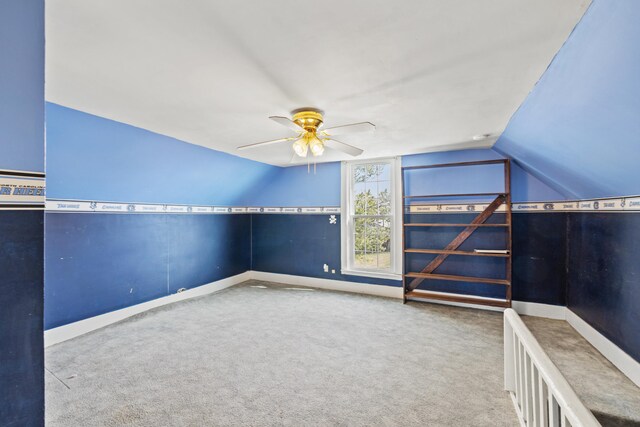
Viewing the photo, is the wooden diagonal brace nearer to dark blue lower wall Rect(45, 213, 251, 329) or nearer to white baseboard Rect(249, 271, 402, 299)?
white baseboard Rect(249, 271, 402, 299)

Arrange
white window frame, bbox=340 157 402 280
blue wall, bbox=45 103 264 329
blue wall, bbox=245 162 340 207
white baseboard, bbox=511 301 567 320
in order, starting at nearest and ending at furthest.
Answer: blue wall, bbox=45 103 264 329 → white baseboard, bbox=511 301 567 320 → white window frame, bbox=340 157 402 280 → blue wall, bbox=245 162 340 207

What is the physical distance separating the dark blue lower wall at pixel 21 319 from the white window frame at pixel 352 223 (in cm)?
410

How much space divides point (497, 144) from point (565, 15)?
2.63 metres

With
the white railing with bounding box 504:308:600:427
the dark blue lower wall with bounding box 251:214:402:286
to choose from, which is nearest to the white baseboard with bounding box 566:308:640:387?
the white railing with bounding box 504:308:600:427

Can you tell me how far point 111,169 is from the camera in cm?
314

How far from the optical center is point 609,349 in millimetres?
2633

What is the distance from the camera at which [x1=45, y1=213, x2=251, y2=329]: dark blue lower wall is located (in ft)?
9.88

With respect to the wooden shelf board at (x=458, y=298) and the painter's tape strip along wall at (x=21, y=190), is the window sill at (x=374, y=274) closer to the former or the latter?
the wooden shelf board at (x=458, y=298)

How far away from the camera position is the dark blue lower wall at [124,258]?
301 centimetres

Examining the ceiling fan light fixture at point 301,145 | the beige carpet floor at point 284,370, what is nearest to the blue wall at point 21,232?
the beige carpet floor at point 284,370

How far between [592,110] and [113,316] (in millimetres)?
4825

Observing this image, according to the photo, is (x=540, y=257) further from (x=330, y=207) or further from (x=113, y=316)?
(x=113, y=316)

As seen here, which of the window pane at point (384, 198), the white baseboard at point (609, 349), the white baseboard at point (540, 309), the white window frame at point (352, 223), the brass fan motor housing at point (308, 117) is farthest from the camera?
the window pane at point (384, 198)

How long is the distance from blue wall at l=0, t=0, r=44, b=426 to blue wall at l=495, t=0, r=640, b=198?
227 cm
